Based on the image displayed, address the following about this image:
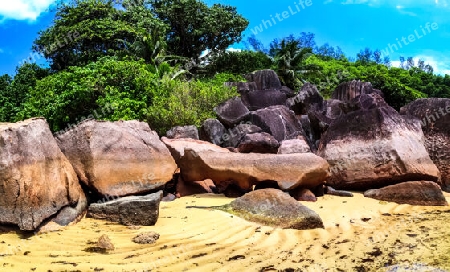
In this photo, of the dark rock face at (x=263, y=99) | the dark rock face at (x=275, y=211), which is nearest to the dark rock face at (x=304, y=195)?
the dark rock face at (x=275, y=211)

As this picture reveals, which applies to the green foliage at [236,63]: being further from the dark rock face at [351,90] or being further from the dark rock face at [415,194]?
the dark rock face at [415,194]

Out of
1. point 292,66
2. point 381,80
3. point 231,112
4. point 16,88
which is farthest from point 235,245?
point 292,66

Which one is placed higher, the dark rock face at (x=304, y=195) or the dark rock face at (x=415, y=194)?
the dark rock face at (x=304, y=195)

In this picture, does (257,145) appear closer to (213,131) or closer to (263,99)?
(213,131)

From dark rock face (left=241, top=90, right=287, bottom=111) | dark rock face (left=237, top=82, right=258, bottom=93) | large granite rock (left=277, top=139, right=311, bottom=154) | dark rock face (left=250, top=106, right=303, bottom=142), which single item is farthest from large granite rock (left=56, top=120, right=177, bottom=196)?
dark rock face (left=237, top=82, right=258, bottom=93)

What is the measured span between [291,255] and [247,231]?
902 mm

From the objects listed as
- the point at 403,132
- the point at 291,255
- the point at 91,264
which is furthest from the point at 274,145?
the point at 91,264

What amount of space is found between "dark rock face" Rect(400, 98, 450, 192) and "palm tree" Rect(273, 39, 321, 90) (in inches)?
813

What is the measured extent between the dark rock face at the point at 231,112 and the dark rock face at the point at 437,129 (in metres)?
6.46

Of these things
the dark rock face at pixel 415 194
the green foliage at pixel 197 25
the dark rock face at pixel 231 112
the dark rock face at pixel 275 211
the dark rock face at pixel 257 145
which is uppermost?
the green foliage at pixel 197 25

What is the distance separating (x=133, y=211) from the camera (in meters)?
5.07

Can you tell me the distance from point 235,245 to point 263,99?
49.2 feet

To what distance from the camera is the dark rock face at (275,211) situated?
16.3 feet

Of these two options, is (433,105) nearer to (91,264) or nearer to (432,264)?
(432,264)
